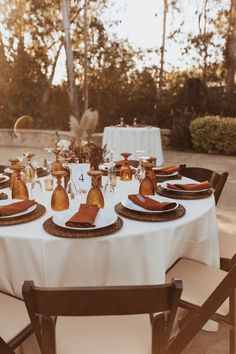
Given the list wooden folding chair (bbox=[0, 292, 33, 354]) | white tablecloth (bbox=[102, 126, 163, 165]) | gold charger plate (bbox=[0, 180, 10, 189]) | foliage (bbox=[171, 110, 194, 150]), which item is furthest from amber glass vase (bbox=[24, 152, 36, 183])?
foliage (bbox=[171, 110, 194, 150])

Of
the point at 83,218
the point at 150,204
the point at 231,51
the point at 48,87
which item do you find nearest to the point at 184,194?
the point at 150,204

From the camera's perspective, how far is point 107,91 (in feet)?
41.4

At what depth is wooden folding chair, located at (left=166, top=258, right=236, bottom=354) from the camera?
4.68ft

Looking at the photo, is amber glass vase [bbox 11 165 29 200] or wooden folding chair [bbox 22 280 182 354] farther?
amber glass vase [bbox 11 165 29 200]

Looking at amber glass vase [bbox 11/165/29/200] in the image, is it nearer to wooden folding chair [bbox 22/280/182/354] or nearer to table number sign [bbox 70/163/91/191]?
table number sign [bbox 70/163/91/191]

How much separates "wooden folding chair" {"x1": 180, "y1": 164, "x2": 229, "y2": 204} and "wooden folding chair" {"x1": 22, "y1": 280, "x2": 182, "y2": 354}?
142 centimetres

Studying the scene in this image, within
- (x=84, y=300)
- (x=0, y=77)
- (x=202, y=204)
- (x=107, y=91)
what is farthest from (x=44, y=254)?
(x=0, y=77)

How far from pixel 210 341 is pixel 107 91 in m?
11.3

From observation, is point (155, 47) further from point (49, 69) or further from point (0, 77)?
point (0, 77)

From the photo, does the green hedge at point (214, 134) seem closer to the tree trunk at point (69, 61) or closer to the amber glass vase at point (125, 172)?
the tree trunk at point (69, 61)

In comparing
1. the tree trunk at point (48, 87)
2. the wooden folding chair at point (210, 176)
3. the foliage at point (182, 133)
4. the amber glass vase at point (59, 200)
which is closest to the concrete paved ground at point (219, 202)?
the wooden folding chair at point (210, 176)

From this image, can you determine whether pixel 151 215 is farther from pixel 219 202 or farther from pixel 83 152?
pixel 219 202

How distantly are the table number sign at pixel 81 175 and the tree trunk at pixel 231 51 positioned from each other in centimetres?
1016

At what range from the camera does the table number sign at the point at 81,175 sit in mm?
1975
